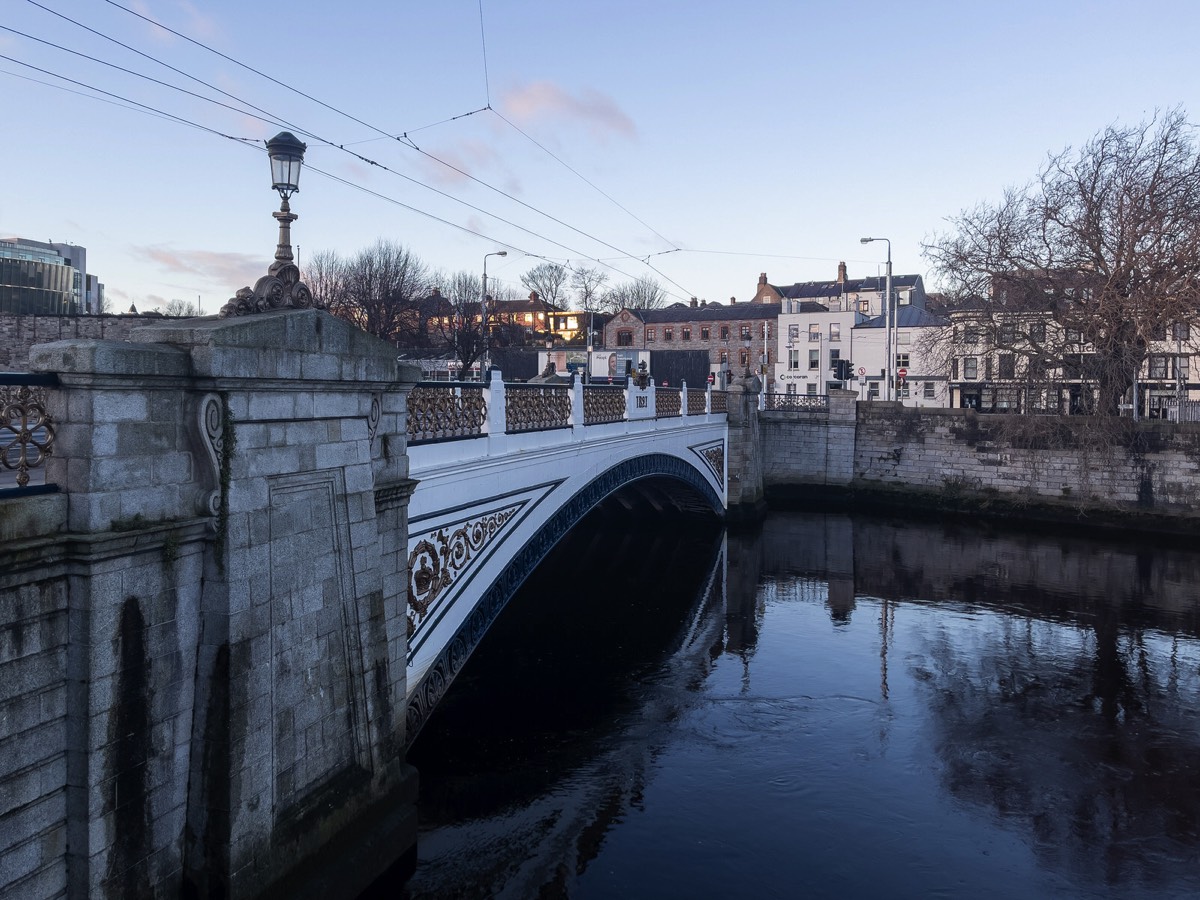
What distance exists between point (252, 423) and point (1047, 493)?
2909 centimetres

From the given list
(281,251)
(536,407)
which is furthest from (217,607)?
(536,407)

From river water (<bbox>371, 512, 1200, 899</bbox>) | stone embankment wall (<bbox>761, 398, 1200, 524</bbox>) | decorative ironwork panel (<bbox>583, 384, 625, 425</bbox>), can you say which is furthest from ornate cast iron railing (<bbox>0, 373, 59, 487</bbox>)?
stone embankment wall (<bbox>761, 398, 1200, 524</bbox>)

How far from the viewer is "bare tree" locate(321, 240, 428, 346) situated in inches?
1670

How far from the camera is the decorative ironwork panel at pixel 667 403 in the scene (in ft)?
63.7

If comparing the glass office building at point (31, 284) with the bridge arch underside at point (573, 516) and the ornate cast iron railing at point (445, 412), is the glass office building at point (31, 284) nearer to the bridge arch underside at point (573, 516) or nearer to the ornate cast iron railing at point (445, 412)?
the bridge arch underside at point (573, 516)

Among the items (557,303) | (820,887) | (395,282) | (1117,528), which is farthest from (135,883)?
(557,303)

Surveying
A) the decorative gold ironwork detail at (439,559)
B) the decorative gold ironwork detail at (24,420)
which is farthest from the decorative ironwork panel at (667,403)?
the decorative gold ironwork detail at (24,420)

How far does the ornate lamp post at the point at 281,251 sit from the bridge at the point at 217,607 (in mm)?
228

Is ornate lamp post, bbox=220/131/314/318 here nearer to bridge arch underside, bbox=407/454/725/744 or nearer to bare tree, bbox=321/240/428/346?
bridge arch underside, bbox=407/454/725/744

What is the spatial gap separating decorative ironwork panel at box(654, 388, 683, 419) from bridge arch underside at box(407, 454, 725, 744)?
1.04 m

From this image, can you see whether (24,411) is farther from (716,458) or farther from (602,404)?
(716,458)

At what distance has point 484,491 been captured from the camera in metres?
9.95

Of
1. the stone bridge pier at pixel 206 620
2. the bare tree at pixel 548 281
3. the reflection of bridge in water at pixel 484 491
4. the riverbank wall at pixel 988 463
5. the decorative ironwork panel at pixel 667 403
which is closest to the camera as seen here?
the stone bridge pier at pixel 206 620

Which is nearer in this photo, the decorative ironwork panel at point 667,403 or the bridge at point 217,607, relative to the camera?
the bridge at point 217,607
